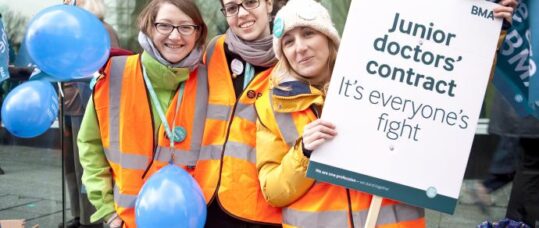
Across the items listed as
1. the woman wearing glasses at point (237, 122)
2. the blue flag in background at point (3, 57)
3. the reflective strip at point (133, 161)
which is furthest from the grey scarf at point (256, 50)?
the blue flag in background at point (3, 57)

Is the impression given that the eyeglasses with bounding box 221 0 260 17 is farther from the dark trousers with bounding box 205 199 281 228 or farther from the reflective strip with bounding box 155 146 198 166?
the dark trousers with bounding box 205 199 281 228

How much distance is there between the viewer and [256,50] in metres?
2.68

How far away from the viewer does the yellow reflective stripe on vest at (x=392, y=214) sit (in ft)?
7.70

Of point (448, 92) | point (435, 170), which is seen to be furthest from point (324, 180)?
point (448, 92)

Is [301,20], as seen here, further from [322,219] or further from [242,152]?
[322,219]

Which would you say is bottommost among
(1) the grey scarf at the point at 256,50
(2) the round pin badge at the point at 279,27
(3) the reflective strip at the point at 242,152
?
(3) the reflective strip at the point at 242,152

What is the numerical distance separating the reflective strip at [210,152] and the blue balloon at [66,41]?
1.88ft

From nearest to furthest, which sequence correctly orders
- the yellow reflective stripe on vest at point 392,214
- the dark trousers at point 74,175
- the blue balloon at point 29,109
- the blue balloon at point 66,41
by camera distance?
the yellow reflective stripe on vest at point 392,214
the blue balloon at point 66,41
the blue balloon at point 29,109
the dark trousers at point 74,175

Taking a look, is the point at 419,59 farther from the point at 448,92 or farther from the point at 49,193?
the point at 49,193

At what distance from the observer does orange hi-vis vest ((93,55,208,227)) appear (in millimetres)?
2721

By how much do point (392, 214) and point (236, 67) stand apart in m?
0.92

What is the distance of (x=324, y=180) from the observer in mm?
2270

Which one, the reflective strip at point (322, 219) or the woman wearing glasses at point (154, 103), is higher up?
the woman wearing glasses at point (154, 103)

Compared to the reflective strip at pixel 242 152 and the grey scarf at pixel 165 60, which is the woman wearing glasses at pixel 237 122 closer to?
the reflective strip at pixel 242 152
